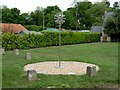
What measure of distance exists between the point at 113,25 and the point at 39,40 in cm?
1794

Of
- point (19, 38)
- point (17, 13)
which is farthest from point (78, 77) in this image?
point (17, 13)

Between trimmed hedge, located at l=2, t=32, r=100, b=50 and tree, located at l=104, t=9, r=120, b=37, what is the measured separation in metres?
4.19

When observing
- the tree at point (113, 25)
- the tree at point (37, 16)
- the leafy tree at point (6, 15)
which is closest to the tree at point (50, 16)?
the tree at point (37, 16)

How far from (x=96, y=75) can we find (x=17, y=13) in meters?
48.7

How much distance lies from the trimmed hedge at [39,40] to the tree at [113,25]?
165 inches

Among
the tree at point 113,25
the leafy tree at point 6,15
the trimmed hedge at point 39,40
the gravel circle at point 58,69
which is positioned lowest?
the gravel circle at point 58,69

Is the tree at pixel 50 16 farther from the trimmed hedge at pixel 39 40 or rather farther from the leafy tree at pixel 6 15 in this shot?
the trimmed hedge at pixel 39 40

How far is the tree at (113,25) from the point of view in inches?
1518

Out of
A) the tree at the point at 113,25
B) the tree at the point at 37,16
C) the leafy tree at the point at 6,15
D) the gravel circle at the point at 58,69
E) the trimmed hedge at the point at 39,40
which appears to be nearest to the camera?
the gravel circle at the point at 58,69

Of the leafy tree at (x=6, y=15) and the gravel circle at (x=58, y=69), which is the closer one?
the gravel circle at (x=58, y=69)

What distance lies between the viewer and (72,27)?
198ft

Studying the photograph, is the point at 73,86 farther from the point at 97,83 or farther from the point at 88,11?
the point at 88,11

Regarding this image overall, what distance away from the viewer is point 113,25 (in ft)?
128

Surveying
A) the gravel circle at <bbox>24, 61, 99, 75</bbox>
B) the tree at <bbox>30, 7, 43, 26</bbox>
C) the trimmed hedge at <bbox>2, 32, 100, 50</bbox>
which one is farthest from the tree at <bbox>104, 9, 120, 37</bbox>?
the gravel circle at <bbox>24, 61, 99, 75</bbox>
